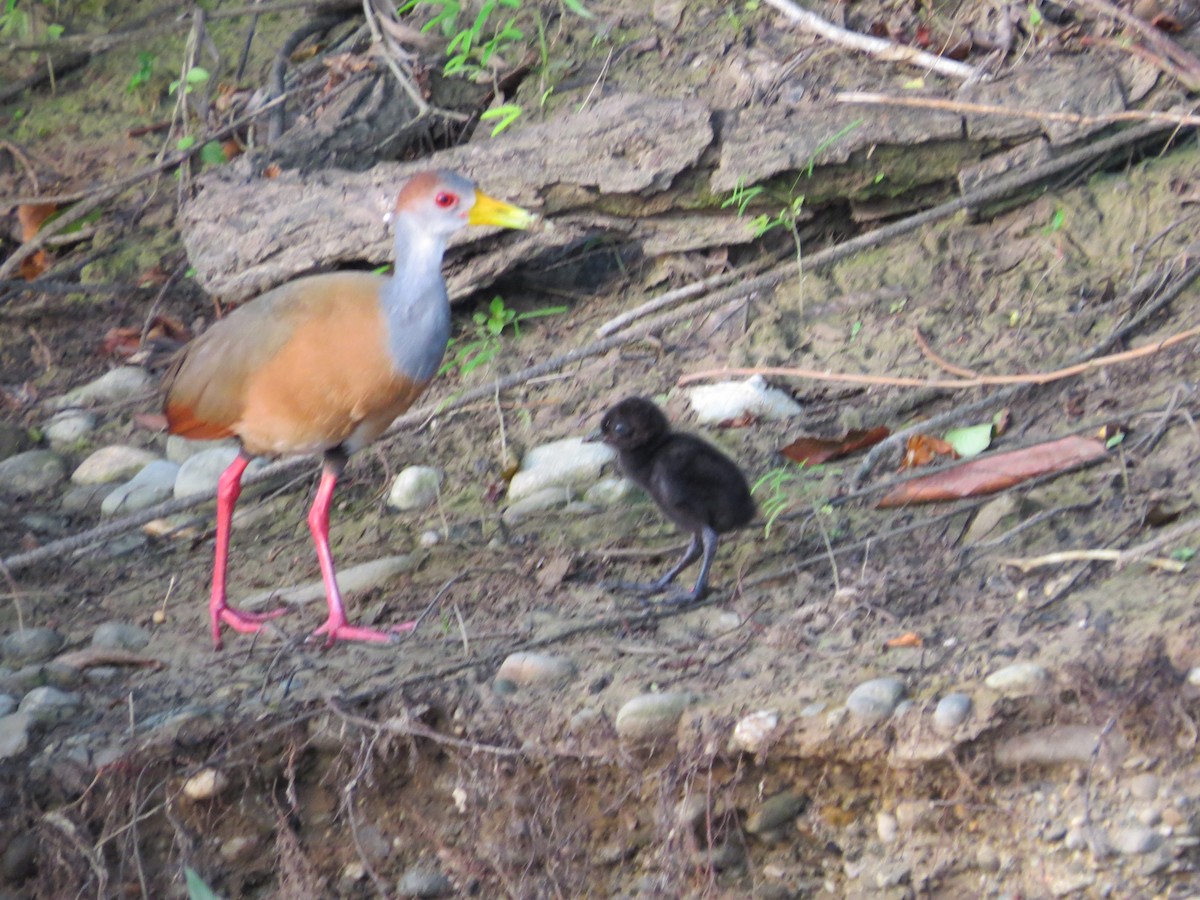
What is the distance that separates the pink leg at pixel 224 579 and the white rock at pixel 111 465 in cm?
102

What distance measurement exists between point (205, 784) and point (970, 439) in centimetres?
247

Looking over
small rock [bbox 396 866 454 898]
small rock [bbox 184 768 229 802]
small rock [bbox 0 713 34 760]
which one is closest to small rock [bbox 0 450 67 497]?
small rock [bbox 0 713 34 760]

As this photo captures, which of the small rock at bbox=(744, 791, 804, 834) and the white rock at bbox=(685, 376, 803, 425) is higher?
the white rock at bbox=(685, 376, 803, 425)

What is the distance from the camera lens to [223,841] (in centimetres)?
378

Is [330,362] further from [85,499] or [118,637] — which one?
[85,499]

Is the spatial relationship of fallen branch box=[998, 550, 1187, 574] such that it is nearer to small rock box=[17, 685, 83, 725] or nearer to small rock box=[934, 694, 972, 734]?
small rock box=[934, 694, 972, 734]

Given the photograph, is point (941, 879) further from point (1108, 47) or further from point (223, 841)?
point (1108, 47)

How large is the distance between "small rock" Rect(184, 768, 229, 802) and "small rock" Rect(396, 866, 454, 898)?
1.75 ft

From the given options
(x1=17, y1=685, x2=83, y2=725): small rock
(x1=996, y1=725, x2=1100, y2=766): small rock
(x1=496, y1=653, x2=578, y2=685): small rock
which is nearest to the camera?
(x1=996, y1=725, x2=1100, y2=766): small rock

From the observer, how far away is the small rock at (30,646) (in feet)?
14.5

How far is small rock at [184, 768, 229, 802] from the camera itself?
3711 millimetres

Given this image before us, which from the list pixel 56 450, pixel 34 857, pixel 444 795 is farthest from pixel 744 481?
pixel 56 450

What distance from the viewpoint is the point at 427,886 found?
3.70 meters

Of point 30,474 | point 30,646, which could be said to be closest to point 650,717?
point 30,646
